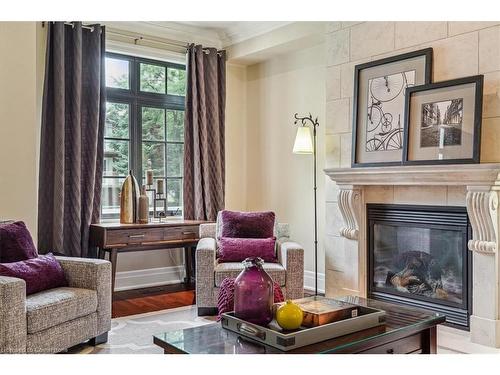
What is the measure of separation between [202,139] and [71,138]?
142cm

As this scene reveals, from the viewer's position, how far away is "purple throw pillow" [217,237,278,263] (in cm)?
423

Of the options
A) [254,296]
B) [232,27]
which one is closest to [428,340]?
[254,296]

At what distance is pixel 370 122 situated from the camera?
4152 mm

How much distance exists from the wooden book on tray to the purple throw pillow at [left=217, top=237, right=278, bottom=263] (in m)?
1.75

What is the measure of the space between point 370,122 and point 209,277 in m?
1.82

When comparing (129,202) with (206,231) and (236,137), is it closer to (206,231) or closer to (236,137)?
(206,231)

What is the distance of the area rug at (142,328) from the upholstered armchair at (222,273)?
16 cm

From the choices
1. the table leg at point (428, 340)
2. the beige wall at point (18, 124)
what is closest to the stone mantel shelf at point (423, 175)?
the table leg at point (428, 340)

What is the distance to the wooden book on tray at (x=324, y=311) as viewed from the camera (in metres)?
2.19

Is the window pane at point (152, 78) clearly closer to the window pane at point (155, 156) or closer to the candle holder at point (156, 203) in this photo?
the window pane at point (155, 156)

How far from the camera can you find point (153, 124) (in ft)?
17.7

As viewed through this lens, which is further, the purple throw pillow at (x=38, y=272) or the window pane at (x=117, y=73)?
the window pane at (x=117, y=73)

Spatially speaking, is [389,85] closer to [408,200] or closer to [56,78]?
[408,200]

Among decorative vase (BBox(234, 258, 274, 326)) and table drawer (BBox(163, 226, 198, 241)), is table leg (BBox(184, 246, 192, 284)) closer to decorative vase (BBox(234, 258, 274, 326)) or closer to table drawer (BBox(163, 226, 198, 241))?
table drawer (BBox(163, 226, 198, 241))
